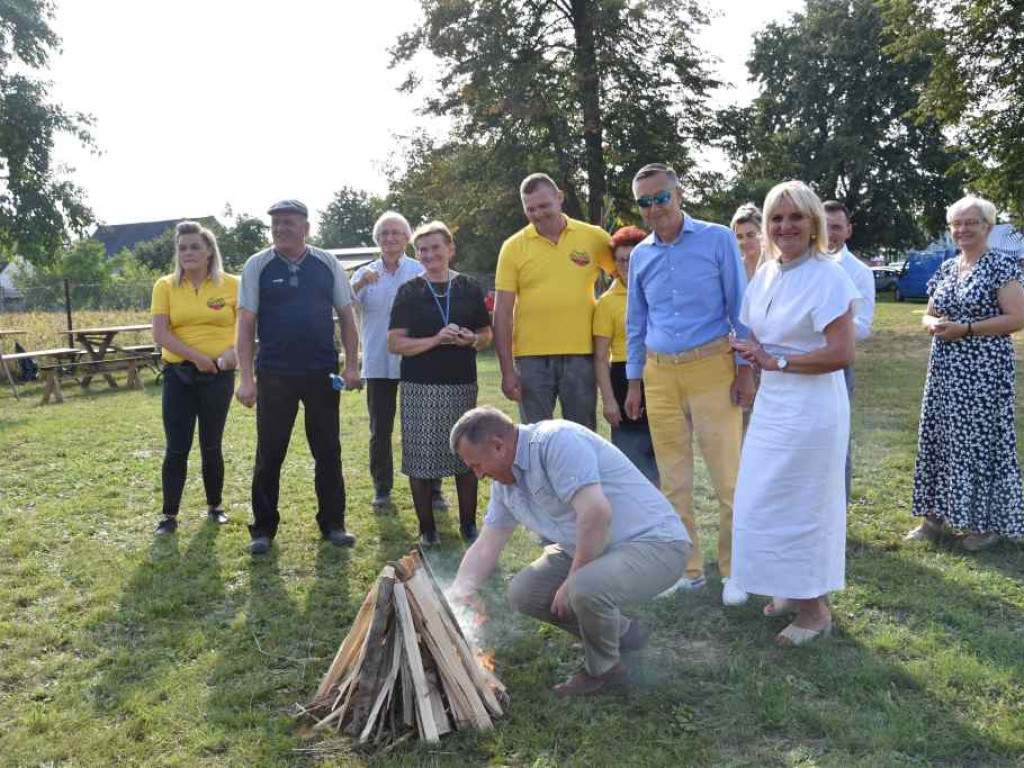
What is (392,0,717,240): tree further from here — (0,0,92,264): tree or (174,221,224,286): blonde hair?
(174,221,224,286): blonde hair

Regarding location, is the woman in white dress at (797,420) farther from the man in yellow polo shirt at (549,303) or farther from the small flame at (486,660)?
the man in yellow polo shirt at (549,303)

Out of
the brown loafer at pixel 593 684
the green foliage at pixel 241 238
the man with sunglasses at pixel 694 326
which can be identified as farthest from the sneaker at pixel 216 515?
the green foliage at pixel 241 238

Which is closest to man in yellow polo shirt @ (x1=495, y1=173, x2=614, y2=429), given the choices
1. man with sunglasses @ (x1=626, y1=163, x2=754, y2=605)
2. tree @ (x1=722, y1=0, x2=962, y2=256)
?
man with sunglasses @ (x1=626, y1=163, x2=754, y2=605)

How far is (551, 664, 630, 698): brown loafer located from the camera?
10.8 feet

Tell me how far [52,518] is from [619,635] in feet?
15.0

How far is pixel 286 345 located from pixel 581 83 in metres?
16.1

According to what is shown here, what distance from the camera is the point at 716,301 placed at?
4102 millimetres

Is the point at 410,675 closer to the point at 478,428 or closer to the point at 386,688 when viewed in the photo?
the point at 386,688

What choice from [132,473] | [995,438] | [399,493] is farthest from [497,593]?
[132,473]

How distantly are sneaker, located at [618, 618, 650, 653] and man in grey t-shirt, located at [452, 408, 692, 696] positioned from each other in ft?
0.10

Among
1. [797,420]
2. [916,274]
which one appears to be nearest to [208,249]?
[797,420]

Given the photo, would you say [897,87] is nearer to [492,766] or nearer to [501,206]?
[501,206]

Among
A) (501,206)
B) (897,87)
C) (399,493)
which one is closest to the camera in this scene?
(399,493)

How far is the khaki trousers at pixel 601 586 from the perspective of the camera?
10.2ft
